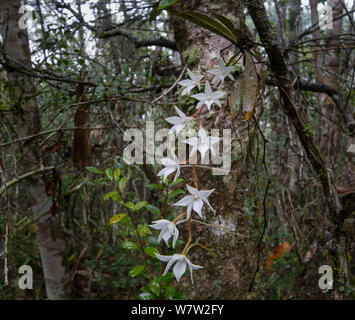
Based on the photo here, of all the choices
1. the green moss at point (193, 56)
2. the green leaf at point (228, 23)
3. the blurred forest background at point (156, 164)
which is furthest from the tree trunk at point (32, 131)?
the green leaf at point (228, 23)

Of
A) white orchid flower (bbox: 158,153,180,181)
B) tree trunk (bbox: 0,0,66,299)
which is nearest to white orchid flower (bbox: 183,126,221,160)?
white orchid flower (bbox: 158,153,180,181)

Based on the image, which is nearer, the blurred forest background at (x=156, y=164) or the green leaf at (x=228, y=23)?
the green leaf at (x=228, y=23)

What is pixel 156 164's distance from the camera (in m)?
1.44

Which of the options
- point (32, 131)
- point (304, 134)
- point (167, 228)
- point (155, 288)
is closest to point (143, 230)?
point (155, 288)

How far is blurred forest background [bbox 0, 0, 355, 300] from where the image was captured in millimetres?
956

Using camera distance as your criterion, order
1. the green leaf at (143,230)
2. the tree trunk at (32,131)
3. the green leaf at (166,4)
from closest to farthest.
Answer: the green leaf at (166,4) < the green leaf at (143,230) < the tree trunk at (32,131)

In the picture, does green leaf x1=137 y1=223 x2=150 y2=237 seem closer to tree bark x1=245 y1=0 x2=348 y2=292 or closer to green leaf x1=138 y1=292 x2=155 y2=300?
green leaf x1=138 y1=292 x2=155 y2=300

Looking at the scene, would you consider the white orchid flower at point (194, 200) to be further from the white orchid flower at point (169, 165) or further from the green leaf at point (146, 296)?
the green leaf at point (146, 296)

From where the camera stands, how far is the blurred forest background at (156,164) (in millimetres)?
956

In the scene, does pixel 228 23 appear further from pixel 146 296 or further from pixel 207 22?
pixel 146 296
